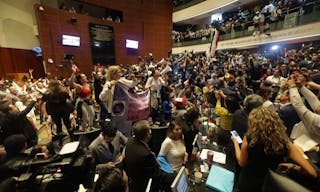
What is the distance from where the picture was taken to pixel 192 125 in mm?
2420

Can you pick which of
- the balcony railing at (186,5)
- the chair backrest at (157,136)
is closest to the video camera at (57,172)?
the chair backrest at (157,136)

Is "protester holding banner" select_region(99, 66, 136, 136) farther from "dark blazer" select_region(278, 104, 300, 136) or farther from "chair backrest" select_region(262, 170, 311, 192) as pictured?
"chair backrest" select_region(262, 170, 311, 192)

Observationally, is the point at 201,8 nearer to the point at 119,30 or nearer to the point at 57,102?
the point at 119,30

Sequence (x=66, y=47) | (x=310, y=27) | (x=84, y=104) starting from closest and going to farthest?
(x=84, y=104) < (x=310, y=27) < (x=66, y=47)

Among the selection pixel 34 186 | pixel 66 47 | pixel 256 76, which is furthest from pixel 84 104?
pixel 66 47

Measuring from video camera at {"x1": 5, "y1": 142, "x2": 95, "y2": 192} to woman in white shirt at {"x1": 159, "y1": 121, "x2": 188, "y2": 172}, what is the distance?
38.4 inches

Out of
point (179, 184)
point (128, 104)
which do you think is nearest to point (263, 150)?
point (179, 184)

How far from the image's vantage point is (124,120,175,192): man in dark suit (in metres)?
1.76

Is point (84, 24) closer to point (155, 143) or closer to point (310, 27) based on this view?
point (155, 143)

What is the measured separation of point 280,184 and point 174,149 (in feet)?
4.22

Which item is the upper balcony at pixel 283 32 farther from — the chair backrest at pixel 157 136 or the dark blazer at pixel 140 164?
the dark blazer at pixel 140 164

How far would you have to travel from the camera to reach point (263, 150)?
1391 mm

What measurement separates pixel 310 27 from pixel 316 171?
9151 mm

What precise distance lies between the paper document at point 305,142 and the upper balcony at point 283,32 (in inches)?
317
